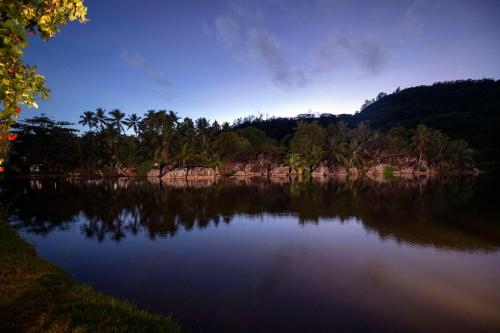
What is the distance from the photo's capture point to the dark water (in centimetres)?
1006

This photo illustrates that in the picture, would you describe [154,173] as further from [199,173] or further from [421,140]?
[421,140]

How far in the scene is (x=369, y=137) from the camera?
11669cm

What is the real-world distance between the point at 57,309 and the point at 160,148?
270 feet

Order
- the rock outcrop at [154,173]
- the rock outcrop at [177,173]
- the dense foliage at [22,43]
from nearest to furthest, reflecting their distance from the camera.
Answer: the dense foliage at [22,43] < the rock outcrop at [177,173] < the rock outcrop at [154,173]

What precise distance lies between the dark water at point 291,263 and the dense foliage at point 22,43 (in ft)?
24.6

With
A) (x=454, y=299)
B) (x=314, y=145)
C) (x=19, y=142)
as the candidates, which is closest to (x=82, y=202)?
(x=454, y=299)

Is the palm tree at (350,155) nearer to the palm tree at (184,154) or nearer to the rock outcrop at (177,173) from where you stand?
the palm tree at (184,154)

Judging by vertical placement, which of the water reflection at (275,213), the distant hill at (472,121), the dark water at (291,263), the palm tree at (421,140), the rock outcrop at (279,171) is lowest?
the dark water at (291,263)

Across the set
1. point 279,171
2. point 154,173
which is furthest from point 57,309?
point 279,171

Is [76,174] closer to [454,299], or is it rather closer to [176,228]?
[176,228]

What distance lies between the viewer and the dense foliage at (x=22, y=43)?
183 inches

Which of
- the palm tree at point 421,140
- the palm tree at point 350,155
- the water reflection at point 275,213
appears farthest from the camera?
the palm tree at point 421,140

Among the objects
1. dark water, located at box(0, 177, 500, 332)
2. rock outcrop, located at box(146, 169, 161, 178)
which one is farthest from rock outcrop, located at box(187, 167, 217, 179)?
dark water, located at box(0, 177, 500, 332)

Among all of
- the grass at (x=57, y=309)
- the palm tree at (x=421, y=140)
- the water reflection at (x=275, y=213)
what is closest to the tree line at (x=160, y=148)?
the palm tree at (x=421, y=140)
